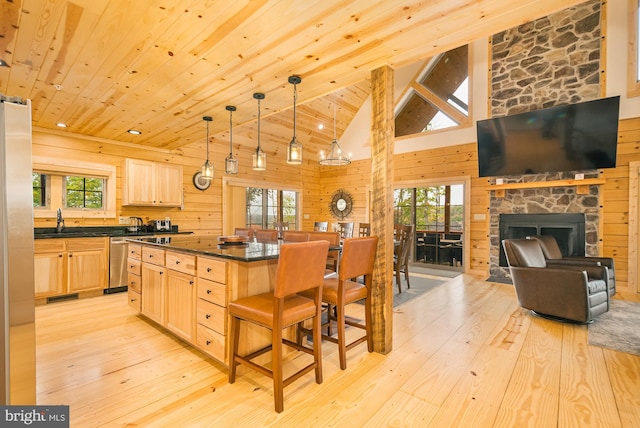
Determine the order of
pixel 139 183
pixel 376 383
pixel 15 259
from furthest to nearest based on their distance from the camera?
1. pixel 139 183
2. pixel 376 383
3. pixel 15 259

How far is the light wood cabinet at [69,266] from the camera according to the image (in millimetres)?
3720

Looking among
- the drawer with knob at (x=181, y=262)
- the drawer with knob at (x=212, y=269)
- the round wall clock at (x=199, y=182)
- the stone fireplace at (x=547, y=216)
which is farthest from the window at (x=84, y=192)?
the stone fireplace at (x=547, y=216)

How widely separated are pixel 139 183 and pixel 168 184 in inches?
17.7

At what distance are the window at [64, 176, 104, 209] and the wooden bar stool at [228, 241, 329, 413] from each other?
4123 millimetres

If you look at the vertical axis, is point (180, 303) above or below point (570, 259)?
below

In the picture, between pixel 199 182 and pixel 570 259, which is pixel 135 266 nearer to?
pixel 199 182

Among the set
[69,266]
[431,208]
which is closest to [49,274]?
[69,266]

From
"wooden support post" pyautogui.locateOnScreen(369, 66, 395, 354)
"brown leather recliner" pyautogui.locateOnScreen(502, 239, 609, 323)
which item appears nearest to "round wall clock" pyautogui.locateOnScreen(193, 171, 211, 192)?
"wooden support post" pyautogui.locateOnScreen(369, 66, 395, 354)

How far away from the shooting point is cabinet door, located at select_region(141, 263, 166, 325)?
2.76 meters

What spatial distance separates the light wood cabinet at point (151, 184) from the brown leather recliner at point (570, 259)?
5.81m

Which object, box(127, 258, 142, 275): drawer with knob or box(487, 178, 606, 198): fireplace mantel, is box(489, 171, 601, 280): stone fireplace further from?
box(127, 258, 142, 275): drawer with knob

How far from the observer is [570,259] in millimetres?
4035

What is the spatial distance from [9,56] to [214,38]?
68.8 inches

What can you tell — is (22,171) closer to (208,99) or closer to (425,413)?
(425,413)
